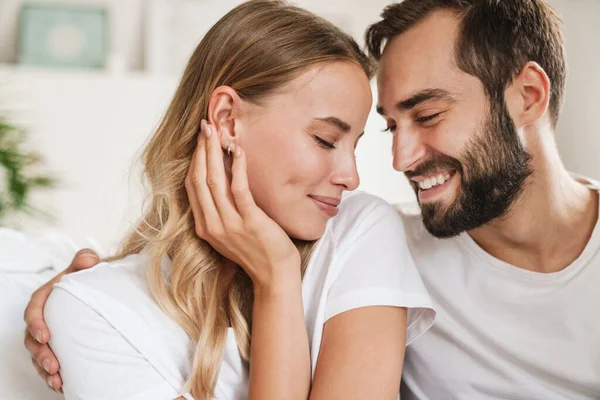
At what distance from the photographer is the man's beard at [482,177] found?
5.70 ft

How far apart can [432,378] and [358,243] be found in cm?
52

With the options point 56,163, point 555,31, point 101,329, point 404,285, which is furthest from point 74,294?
point 56,163

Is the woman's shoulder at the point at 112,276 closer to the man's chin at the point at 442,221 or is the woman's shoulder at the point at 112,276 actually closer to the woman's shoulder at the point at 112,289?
the woman's shoulder at the point at 112,289

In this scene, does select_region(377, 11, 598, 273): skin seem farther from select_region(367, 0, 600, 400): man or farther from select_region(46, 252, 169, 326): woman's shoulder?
select_region(46, 252, 169, 326): woman's shoulder

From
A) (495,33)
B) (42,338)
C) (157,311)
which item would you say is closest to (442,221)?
(495,33)

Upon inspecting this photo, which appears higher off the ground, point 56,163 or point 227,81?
point 227,81

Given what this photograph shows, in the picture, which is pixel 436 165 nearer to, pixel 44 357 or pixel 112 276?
pixel 112 276

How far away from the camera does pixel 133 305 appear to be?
140cm

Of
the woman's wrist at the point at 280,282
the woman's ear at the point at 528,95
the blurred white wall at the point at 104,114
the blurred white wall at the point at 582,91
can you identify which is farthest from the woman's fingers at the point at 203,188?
the blurred white wall at the point at 582,91

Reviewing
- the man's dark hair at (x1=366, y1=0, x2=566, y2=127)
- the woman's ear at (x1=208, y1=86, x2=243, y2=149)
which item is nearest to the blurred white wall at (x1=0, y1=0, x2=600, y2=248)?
the man's dark hair at (x1=366, y1=0, x2=566, y2=127)

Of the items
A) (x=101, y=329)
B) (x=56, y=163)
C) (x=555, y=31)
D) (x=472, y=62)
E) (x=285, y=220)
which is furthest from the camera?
(x=56, y=163)

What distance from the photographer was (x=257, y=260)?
142 cm

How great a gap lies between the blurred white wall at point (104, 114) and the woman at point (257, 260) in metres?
2.91

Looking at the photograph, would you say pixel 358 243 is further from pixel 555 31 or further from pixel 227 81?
pixel 555 31
